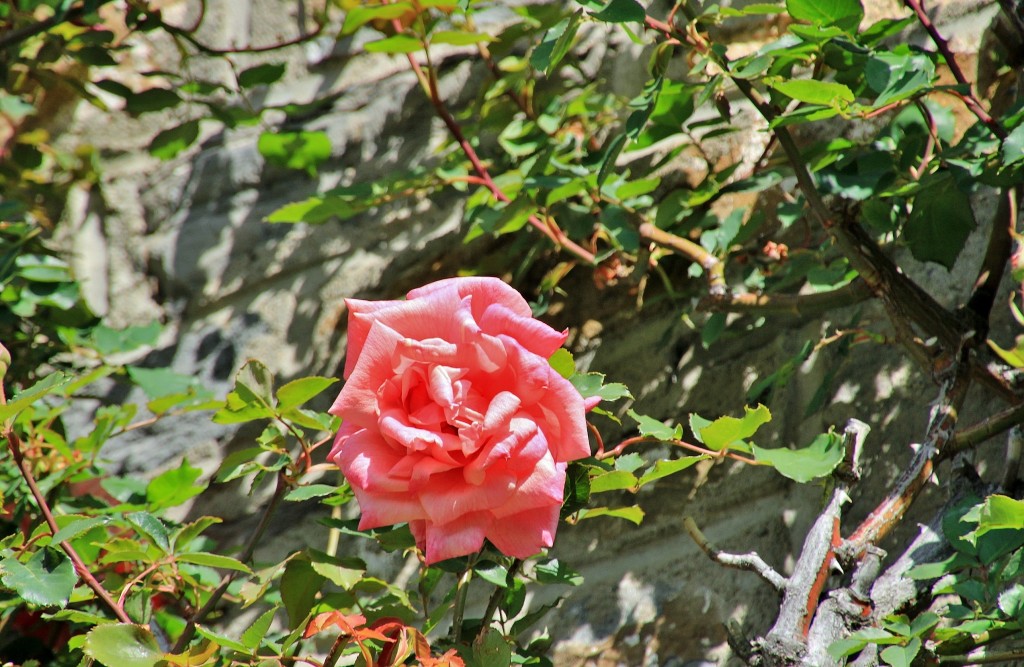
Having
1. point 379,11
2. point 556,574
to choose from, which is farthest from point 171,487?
point 379,11

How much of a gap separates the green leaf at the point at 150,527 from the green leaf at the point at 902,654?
1.83ft

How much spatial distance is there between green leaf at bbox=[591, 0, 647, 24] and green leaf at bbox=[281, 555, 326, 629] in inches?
21.0

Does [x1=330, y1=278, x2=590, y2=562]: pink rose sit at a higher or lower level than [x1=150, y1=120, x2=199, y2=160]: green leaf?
higher

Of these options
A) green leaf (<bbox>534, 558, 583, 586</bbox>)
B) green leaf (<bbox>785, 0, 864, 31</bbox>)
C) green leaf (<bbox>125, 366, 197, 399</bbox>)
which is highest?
green leaf (<bbox>785, 0, 864, 31</bbox>)

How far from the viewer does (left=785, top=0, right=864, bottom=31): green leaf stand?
2.70ft

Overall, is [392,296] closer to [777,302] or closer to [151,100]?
[151,100]

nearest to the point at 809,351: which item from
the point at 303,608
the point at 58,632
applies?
the point at 303,608

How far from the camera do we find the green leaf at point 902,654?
2.24ft

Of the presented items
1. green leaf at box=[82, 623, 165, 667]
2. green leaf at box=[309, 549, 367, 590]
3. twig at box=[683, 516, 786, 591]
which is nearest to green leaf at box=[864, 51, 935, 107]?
twig at box=[683, 516, 786, 591]

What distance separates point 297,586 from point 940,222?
67 cm

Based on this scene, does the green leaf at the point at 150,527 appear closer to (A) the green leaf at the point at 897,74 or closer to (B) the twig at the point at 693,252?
(B) the twig at the point at 693,252

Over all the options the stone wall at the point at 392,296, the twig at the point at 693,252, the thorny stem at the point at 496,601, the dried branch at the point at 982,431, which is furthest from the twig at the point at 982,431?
the thorny stem at the point at 496,601

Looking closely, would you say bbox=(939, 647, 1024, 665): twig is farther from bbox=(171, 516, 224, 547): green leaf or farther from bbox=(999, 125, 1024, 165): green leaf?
bbox=(171, 516, 224, 547): green leaf

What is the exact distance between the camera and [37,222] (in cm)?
156
